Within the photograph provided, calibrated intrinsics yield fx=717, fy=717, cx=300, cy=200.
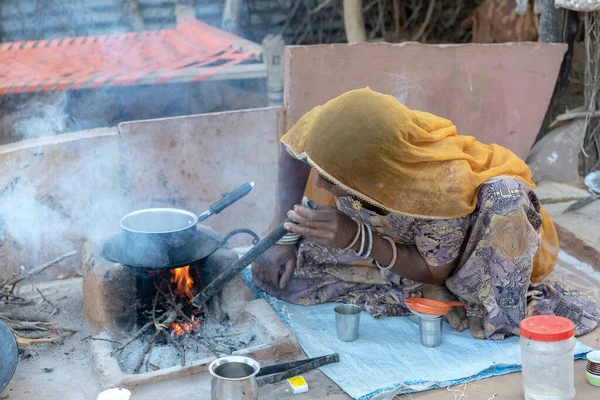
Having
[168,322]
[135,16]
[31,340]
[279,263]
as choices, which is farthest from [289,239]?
[135,16]

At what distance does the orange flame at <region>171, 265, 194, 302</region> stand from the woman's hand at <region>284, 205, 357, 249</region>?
754 mm

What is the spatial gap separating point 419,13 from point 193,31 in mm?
2635

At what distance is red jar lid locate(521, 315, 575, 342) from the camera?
2736mm

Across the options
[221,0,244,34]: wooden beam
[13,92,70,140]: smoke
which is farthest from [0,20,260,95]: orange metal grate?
[221,0,244,34]: wooden beam

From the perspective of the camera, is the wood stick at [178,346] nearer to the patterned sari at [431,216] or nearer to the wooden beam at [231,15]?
the patterned sari at [431,216]

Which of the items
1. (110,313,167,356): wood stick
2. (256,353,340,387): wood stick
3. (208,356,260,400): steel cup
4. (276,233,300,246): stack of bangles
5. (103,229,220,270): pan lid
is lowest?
(256,353,340,387): wood stick

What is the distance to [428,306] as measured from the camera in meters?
3.22

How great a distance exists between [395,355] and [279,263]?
79 cm

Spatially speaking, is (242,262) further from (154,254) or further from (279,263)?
(279,263)

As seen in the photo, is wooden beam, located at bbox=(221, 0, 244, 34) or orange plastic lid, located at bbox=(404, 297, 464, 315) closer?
orange plastic lid, located at bbox=(404, 297, 464, 315)

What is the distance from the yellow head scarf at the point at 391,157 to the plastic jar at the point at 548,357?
1.90 feet

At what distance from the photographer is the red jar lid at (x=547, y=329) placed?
2.74 meters

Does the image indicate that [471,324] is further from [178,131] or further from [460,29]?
[460,29]

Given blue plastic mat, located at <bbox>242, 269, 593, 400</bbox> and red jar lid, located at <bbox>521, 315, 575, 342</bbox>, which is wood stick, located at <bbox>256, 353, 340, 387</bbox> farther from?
red jar lid, located at <bbox>521, 315, 575, 342</bbox>
